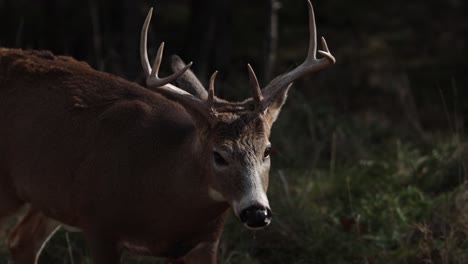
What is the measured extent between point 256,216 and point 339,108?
6.26 m

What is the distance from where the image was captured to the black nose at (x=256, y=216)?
223 inches

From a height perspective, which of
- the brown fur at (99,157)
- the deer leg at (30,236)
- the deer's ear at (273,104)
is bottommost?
the deer leg at (30,236)

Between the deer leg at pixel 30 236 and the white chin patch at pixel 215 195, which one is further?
the deer leg at pixel 30 236

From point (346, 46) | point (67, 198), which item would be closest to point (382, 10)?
point (346, 46)

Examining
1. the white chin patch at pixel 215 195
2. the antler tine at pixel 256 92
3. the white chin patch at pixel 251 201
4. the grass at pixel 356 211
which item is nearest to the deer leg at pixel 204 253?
the white chin patch at pixel 215 195

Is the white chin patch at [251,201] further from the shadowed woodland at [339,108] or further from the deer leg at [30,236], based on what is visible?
the deer leg at [30,236]

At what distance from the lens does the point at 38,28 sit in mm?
16094

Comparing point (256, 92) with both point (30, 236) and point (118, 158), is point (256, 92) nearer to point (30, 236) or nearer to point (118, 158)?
point (118, 158)

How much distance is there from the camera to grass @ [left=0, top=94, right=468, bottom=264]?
7.58 meters

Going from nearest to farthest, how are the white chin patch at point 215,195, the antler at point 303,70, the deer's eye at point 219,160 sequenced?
the deer's eye at point 219,160 → the white chin patch at point 215,195 → the antler at point 303,70

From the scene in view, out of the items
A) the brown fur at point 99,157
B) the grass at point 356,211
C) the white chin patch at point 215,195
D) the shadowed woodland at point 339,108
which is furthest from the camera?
the shadowed woodland at point 339,108

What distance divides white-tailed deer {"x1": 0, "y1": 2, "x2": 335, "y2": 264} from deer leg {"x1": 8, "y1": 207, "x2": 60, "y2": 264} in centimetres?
22

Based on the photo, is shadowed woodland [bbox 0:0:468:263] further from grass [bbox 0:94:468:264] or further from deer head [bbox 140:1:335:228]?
deer head [bbox 140:1:335:228]

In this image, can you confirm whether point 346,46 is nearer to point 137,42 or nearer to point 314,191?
point 137,42
